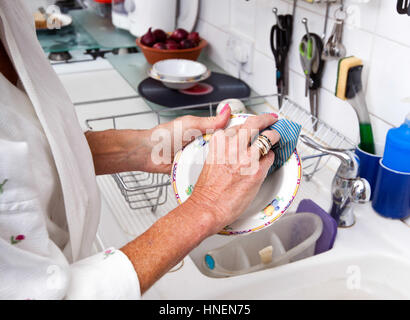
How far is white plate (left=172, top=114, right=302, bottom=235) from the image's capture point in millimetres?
672

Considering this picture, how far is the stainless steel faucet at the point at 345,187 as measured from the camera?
792 millimetres

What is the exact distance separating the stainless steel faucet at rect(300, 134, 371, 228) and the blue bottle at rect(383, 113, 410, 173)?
0.07m

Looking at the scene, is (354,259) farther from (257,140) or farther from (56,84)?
(56,84)

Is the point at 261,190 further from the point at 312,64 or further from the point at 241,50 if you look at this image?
the point at 241,50

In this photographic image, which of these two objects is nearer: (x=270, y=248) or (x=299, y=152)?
(x=270, y=248)

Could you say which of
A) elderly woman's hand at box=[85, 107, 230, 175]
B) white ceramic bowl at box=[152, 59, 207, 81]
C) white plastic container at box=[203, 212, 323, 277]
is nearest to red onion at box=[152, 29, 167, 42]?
white ceramic bowl at box=[152, 59, 207, 81]

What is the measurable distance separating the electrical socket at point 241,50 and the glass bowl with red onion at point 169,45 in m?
0.12

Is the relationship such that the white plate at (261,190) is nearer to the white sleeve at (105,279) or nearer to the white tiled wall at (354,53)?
the white sleeve at (105,279)

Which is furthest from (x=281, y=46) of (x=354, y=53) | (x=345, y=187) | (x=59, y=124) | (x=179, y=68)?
(x=59, y=124)

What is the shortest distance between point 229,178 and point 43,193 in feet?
0.81

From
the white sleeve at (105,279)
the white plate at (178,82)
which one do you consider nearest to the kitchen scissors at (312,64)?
the white plate at (178,82)

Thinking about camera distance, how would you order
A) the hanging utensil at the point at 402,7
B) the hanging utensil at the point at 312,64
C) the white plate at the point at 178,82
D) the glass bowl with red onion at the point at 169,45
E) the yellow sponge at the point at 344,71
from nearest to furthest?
the hanging utensil at the point at 402,7, the yellow sponge at the point at 344,71, the hanging utensil at the point at 312,64, the white plate at the point at 178,82, the glass bowl with red onion at the point at 169,45

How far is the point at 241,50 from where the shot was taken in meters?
1.34
